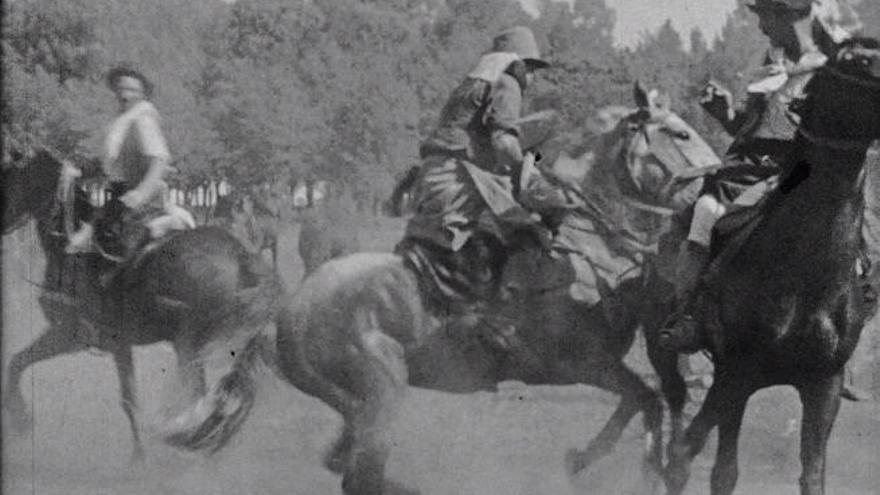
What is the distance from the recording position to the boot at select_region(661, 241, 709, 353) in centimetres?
728

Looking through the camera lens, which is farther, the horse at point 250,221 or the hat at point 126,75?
the horse at point 250,221

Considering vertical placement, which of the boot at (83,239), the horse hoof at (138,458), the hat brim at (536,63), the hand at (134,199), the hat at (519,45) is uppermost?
the hat at (519,45)

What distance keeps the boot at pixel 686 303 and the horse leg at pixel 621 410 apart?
2.74 feet

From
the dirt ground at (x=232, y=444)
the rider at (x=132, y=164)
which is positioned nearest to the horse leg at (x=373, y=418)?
the dirt ground at (x=232, y=444)

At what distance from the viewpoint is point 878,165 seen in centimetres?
890

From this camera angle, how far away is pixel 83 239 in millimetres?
8125

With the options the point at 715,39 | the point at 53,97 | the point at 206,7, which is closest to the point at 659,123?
the point at 715,39

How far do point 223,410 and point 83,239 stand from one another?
123cm

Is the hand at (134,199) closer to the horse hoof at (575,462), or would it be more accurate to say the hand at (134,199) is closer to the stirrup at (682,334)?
the horse hoof at (575,462)

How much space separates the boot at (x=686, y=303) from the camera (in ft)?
23.9

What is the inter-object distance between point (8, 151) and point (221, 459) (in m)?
2.07

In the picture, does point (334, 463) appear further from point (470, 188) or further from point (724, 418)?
point (724, 418)

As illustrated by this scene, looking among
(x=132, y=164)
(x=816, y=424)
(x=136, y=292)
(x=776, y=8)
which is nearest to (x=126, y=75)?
(x=132, y=164)

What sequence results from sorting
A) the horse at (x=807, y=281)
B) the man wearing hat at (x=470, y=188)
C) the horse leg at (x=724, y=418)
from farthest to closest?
the man wearing hat at (x=470, y=188) → the horse leg at (x=724, y=418) → the horse at (x=807, y=281)
